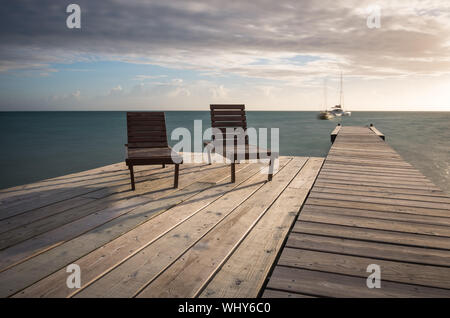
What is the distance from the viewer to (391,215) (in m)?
2.37

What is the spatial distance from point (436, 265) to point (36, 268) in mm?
2468

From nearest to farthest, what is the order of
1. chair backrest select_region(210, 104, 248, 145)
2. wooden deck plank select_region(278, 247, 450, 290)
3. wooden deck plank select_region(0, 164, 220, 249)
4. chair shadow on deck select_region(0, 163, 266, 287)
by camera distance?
wooden deck plank select_region(278, 247, 450, 290), chair shadow on deck select_region(0, 163, 266, 287), wooden deck plank select_region(0, 164, 220, 249), chair backrest select_region(210, 104, 248, 145)

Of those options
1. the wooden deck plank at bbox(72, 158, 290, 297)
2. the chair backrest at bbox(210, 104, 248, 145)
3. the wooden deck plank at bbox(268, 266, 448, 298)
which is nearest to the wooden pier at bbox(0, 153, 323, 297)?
the wooden deck plank at bbox(72, 158, 290, 297)

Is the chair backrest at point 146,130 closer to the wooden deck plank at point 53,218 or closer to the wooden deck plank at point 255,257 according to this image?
the wooden deck plank at point 53,218

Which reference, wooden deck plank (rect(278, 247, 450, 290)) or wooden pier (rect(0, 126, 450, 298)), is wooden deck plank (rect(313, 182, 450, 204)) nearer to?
wooden pier (rect(0, 126, 450, 298))

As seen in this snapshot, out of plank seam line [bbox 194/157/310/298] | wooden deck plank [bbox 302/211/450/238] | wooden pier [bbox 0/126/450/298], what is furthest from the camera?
wooden deck plank [bbox 302/211/450/238]

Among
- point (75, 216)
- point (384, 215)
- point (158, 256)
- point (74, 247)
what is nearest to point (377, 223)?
point (384, 215)

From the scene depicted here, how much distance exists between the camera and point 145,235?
2467 mm

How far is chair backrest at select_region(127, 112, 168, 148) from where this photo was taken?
5051mm

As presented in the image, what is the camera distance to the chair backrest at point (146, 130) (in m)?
5.05

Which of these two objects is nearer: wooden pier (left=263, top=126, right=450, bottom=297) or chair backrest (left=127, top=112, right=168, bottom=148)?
wooden pier (left=263, top=126, right=450, bottom=297)

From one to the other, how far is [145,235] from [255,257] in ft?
3.20

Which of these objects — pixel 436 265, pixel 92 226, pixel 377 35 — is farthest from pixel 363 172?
pixel 377 35

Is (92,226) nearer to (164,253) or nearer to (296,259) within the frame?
(164,253)
